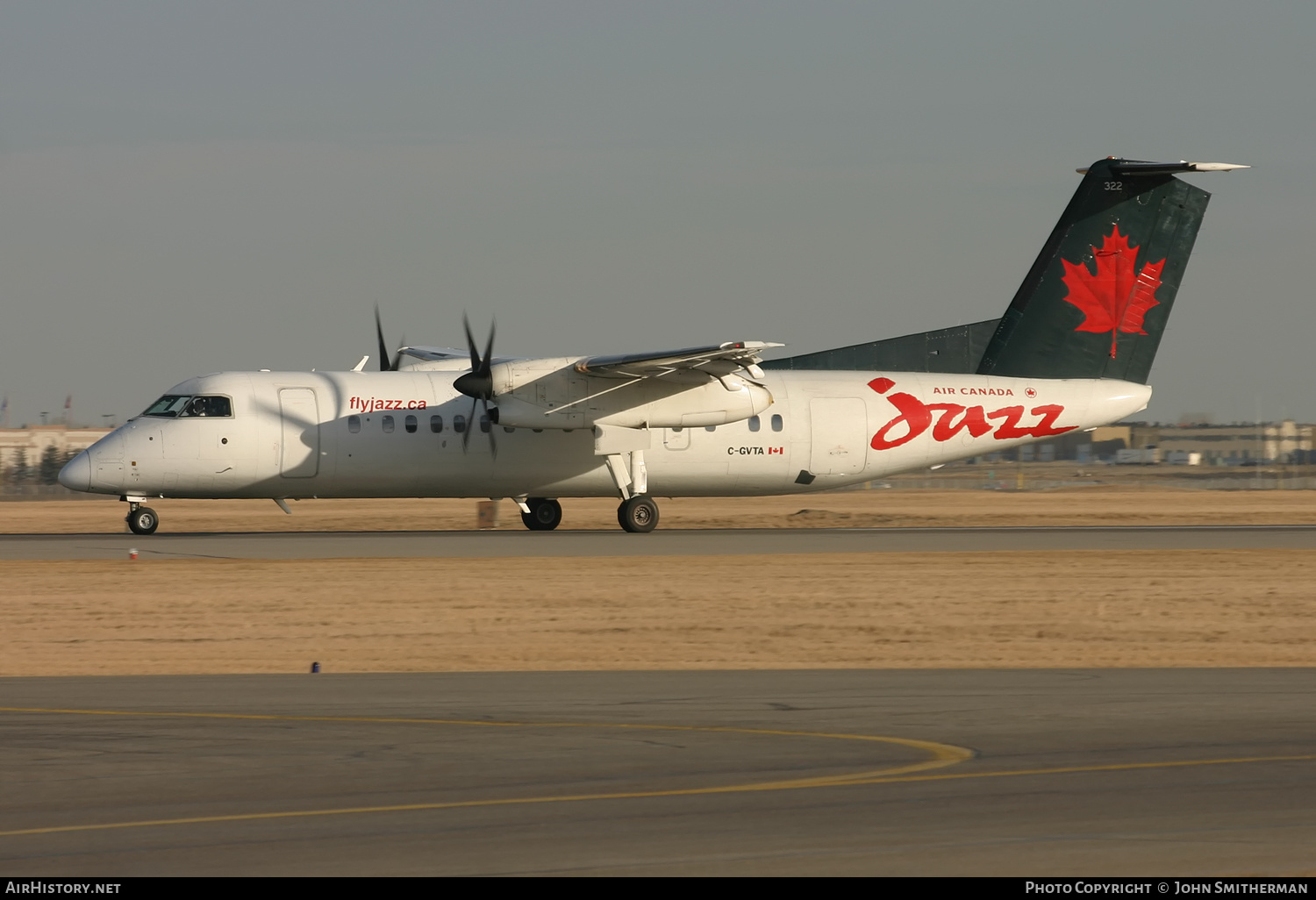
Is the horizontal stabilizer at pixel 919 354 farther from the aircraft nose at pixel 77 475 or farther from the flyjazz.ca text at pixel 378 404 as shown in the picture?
→ the aircraft nose at pixel 77 475

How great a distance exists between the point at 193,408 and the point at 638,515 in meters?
9.61

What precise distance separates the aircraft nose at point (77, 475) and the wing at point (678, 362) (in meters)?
10.1

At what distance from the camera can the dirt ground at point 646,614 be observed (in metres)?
17.2

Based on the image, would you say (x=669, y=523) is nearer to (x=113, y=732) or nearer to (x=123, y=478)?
(x=123, y=478)

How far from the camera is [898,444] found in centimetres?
3262

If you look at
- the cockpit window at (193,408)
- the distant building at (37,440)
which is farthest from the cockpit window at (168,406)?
the distant building at (37,440)

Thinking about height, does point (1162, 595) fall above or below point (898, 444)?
below

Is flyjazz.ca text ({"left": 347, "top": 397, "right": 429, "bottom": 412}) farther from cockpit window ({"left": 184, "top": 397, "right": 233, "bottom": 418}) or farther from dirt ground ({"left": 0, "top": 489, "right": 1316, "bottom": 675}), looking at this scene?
dirt ground ({"left": 0, "top": 489, "right": 1316, "bottom": 675})

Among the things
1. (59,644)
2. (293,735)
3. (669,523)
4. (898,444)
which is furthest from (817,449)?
(293,735)

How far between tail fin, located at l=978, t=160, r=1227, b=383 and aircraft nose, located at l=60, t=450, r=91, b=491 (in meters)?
19.9

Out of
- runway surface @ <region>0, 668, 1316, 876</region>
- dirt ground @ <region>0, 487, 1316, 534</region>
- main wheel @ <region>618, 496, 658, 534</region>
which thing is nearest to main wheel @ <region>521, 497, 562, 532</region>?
main wheel @ <region>618, 496, 658, 534</region>

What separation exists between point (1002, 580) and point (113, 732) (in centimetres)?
1562

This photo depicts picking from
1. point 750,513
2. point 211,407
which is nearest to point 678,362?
point 211,407
